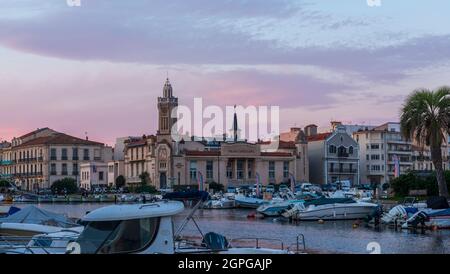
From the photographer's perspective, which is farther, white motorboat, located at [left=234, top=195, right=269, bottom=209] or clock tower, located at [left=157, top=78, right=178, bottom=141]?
clock tower, located at [left=157, top=78, right=178, bottom=141]

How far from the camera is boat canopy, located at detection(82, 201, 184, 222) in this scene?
51.9 feet

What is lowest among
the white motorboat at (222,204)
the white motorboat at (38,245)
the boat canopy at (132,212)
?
the white motorboat at (222,204)

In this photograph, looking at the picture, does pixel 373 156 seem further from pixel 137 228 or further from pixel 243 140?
pixel 137 228

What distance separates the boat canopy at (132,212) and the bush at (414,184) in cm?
5348

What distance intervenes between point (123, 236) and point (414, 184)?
5669 centimetres

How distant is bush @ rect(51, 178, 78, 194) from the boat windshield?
106 metres

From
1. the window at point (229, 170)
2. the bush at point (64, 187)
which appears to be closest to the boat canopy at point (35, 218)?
the bush at point (64, 187)

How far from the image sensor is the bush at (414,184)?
2650 inches

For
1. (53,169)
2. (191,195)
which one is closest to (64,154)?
(53,169)

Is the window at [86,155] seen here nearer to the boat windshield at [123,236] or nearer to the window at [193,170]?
the window at [193,170]

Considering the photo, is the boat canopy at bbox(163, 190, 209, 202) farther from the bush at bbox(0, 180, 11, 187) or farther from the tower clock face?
the tower clock face

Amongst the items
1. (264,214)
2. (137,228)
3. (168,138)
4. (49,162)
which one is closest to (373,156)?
(168,138)

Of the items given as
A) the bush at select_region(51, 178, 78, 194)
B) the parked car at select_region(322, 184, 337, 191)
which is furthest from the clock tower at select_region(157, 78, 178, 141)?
the parked car at select_region(322, 184, 337, 191)
